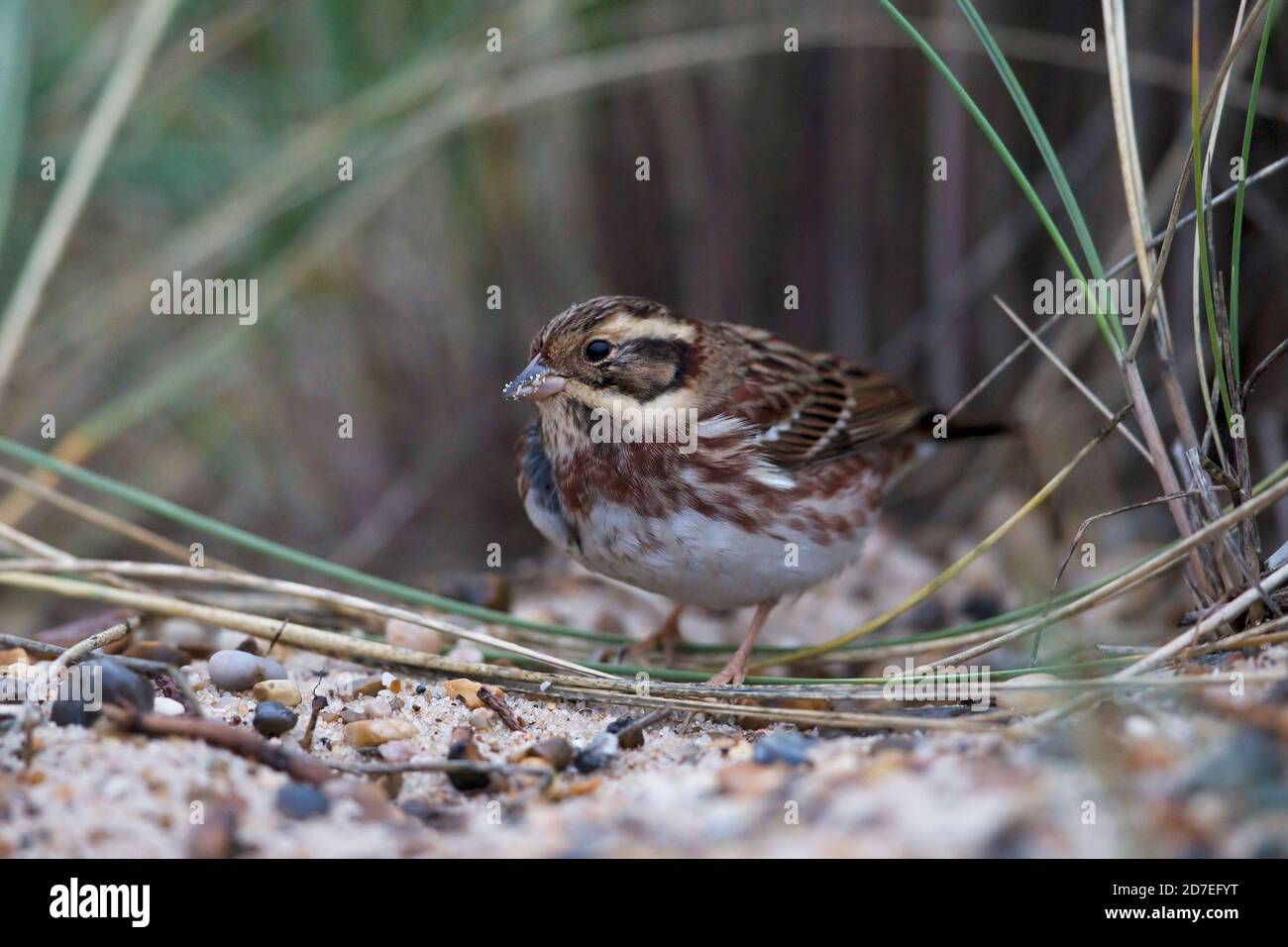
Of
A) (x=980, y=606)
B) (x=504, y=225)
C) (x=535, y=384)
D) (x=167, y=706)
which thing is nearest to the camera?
(x=167, y=706)

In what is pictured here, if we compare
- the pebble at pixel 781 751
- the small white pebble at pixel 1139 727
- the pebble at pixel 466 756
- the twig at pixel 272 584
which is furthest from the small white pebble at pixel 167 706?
the small white pebble at pixel 1139 727

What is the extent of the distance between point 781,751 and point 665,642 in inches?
63.8

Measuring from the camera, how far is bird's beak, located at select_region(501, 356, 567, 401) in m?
3.70

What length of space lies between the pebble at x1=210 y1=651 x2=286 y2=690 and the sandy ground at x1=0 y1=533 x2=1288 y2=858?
1.44 feet

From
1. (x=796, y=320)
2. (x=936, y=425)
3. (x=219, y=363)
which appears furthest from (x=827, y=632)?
(x=219, y=363)

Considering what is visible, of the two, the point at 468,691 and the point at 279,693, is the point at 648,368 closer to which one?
the point at 468,691

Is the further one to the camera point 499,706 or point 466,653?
point 466,653

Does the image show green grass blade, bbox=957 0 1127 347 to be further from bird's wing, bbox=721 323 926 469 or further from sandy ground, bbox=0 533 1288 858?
bird's wing, bbox=721 323 926 469

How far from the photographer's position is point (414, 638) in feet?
13.0

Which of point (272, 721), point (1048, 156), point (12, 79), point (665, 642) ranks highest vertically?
point (12, 79)

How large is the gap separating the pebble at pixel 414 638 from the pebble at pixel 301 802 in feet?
4.30

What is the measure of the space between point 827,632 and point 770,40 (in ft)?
7.65

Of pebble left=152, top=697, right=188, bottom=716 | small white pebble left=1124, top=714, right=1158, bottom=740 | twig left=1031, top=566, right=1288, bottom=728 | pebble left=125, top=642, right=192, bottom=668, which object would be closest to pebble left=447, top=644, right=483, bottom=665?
pebble left=125, top=642, right=192, bottom=668

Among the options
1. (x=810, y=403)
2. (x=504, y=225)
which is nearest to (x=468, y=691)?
(x=810, y=403)
